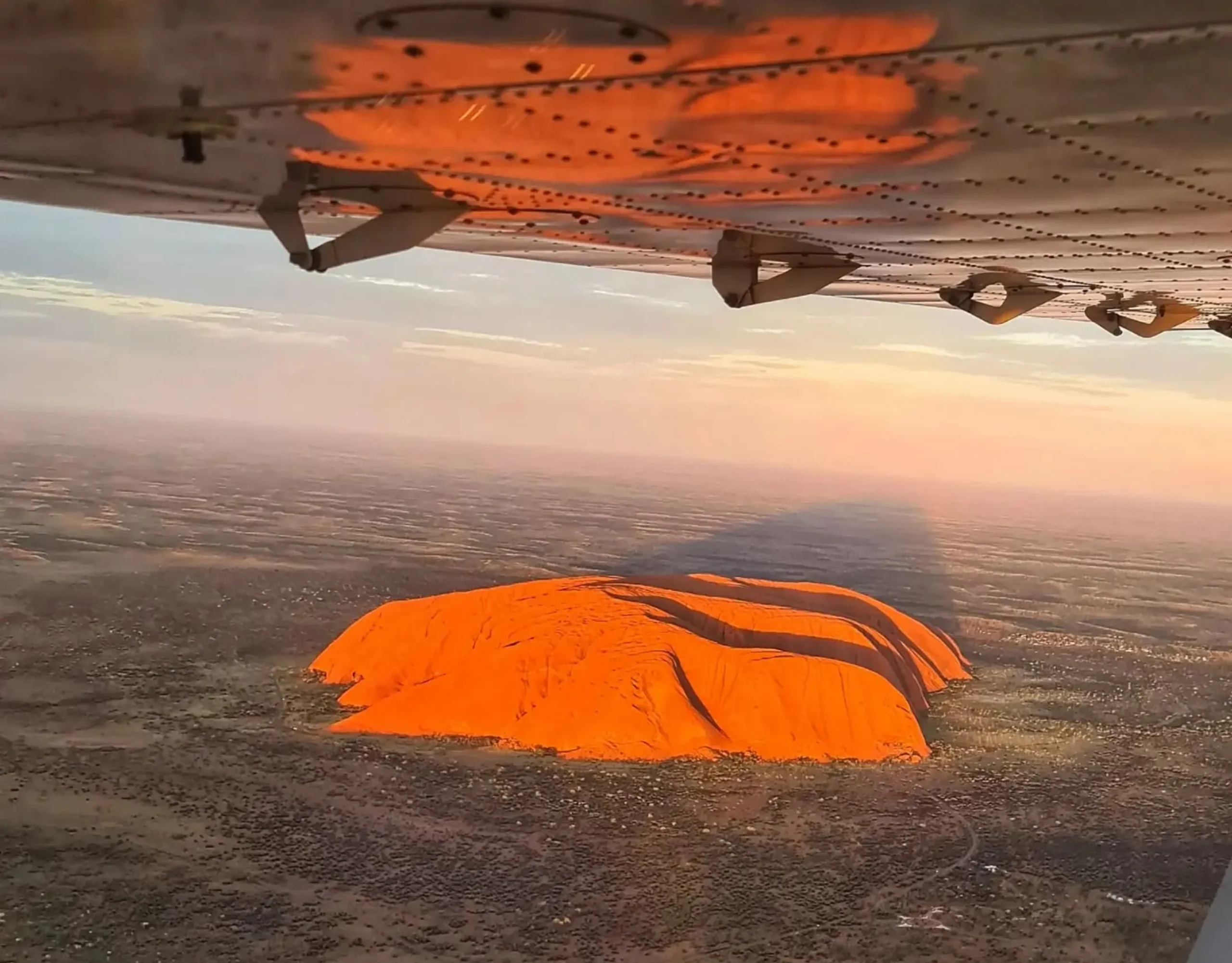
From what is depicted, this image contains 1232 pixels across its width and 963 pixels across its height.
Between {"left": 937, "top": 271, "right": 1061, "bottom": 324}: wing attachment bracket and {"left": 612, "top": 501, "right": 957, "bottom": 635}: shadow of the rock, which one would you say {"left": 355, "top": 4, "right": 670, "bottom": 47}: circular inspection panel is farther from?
{"left": 612, "top": 501, "right": 957, "bottom": 635}: shadow of the rock

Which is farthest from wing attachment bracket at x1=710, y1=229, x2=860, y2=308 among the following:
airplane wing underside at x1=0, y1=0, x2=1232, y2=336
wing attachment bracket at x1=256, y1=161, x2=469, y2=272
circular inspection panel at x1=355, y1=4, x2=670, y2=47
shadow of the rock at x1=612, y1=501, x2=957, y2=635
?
shadow of the rock at x1=612, y1=501, x2=957, y2=635

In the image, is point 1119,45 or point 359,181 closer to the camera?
point 1119,45

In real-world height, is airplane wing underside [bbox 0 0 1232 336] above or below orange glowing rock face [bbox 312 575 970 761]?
above

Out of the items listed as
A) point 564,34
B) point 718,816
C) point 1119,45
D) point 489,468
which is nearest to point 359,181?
point 564,34

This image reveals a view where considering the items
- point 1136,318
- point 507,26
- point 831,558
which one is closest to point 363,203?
point 507,26

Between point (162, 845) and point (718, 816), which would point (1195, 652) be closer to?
point (718, 816)

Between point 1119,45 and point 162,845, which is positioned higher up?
point 1119,45
